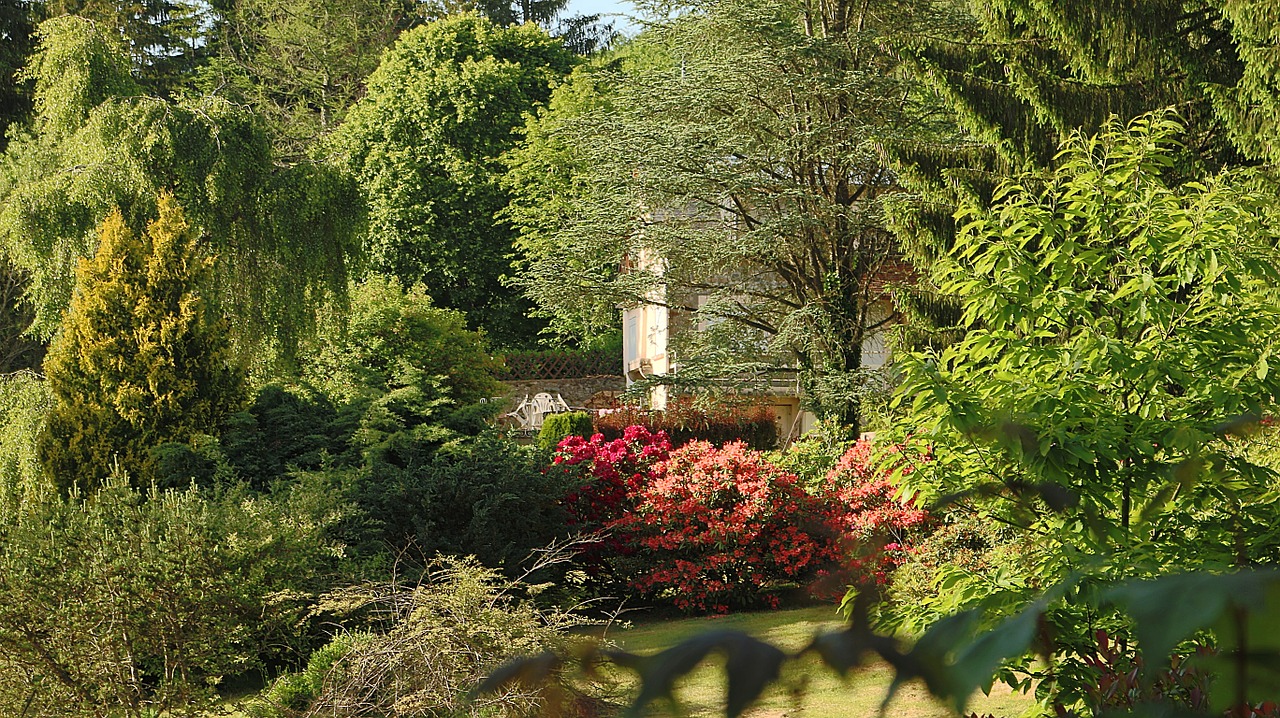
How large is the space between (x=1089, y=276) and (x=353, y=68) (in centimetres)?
3372

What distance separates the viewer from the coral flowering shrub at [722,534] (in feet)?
33.7

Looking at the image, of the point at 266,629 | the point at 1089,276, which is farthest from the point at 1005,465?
the point at 266,629

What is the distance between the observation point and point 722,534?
1029 cm

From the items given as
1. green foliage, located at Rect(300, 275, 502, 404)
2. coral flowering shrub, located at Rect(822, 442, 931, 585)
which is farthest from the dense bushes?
coral flowering shrub, located at Rect(822, 442, 931, 585)

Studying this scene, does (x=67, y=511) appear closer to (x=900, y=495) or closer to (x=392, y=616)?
(x=392, y=616)

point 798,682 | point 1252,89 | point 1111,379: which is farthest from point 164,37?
point 798,682

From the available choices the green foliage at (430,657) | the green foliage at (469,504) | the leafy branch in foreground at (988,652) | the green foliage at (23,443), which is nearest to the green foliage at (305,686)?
the green foliage at (430,657)

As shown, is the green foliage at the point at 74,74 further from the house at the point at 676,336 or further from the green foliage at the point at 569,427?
the green foliage at the point at 569,427

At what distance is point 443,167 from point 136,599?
87.6 ft

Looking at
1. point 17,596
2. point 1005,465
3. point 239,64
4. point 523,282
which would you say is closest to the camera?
point 1005,465

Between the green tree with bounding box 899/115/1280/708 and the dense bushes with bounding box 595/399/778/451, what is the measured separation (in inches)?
486

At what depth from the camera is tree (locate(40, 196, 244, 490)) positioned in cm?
1034

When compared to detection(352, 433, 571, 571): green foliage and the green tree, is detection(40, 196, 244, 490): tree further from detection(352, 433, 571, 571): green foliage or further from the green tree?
the green tree

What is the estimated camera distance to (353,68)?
35500 mm
